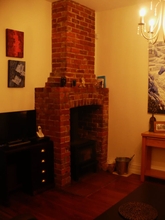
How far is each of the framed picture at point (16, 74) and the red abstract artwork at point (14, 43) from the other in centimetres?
11

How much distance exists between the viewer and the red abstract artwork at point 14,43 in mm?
3635

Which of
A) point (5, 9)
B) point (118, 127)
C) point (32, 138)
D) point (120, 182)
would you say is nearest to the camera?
point (5, 9)

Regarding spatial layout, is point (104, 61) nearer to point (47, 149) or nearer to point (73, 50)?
point (73, 50)

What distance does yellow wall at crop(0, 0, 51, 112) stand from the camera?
143 inches

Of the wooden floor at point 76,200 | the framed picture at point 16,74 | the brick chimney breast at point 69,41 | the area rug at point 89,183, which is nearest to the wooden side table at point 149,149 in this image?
the wooden floor at point 76,200

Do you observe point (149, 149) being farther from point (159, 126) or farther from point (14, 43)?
point (14, 43)

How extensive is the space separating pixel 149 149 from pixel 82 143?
3.54 feet

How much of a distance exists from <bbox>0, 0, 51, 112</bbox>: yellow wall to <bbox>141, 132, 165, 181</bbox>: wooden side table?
5.96 ft

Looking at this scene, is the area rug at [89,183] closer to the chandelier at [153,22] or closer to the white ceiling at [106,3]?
the chandelier at [153,22]

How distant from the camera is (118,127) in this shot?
4.74m

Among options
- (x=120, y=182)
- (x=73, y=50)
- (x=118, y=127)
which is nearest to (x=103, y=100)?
(x=118, y=127)

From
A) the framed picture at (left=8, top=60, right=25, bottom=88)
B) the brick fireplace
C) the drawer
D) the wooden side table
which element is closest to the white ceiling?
the brick fireplace

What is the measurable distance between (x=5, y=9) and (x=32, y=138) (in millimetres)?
1819

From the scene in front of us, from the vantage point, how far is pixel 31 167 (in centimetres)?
358
